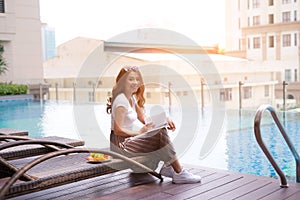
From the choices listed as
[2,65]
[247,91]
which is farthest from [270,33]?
[2,65]

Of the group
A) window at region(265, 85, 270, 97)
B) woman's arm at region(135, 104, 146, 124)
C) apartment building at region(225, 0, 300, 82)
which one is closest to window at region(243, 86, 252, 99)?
window at region(265, 85, 270, 97)

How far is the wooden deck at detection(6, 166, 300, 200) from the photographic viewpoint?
247 cm

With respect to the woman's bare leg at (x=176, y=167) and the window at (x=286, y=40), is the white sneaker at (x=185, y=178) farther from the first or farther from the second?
the window at (x=286, y=40)

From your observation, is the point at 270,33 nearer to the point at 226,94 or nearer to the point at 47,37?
the point at 226,94

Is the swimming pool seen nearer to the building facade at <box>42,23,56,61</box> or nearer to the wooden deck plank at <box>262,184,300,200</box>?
the wooden deck plank at <box>262,184,300,200</box>

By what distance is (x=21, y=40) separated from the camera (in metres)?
13.7

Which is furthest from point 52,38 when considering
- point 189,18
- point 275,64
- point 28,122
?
point 275,64

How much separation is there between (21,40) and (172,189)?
40.2 ft

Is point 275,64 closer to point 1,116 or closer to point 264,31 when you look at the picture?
point 264,31

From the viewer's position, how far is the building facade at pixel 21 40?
13461mm

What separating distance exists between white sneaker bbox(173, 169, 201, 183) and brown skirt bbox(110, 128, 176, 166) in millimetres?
111

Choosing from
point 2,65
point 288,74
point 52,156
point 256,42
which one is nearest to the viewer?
point 52,156

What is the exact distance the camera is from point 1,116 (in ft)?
28.1

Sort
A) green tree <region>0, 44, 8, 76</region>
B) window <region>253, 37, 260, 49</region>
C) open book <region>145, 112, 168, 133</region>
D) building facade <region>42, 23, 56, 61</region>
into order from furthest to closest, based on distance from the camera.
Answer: window <region>253, 37, 260, 49</region> → building facade <region>42, 23, 56, 61</region> → green tree <region>0, 44, 8, 76</region> → open book <region>145, 112, 168, 133</region>
